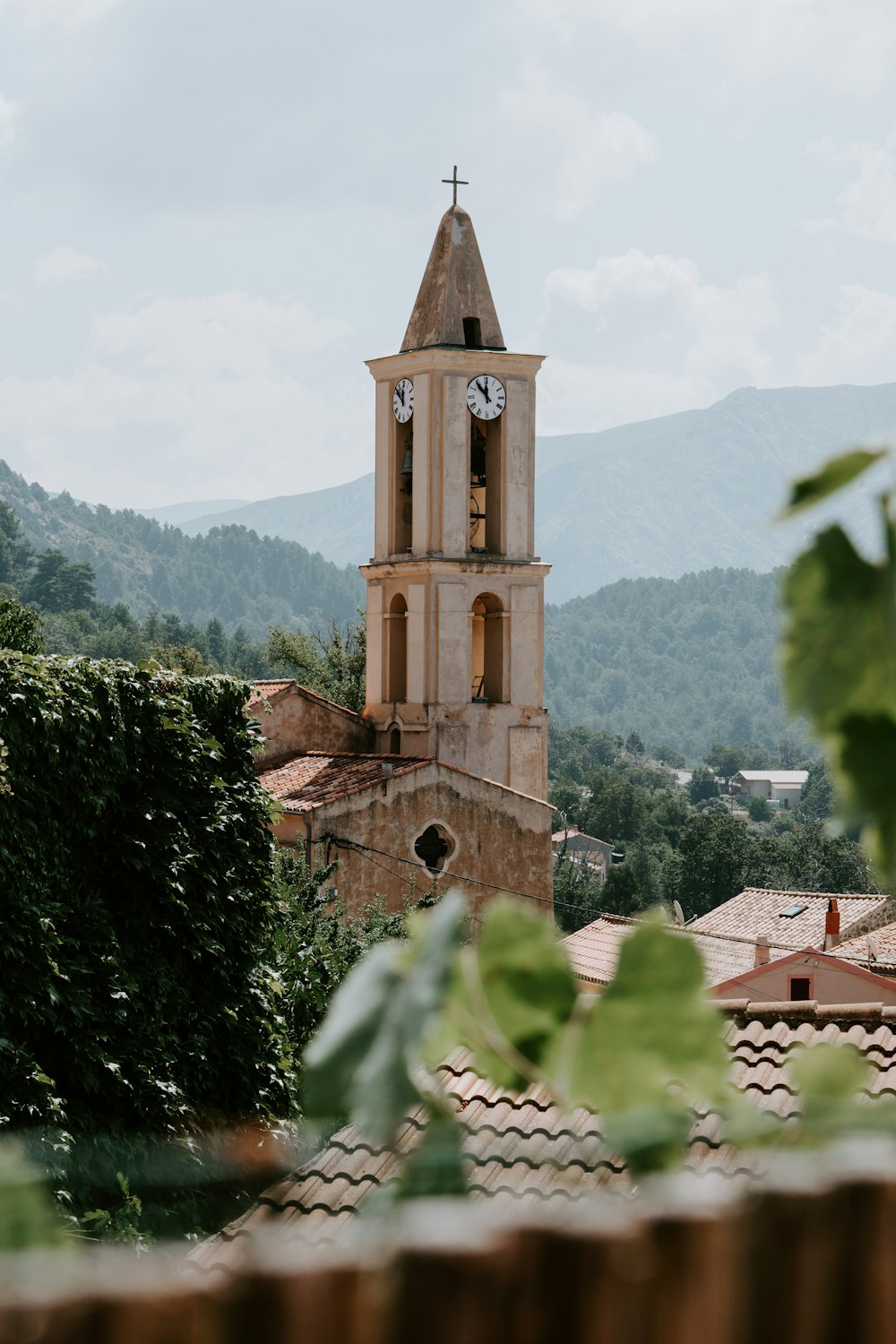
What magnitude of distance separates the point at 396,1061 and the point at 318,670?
108 ft

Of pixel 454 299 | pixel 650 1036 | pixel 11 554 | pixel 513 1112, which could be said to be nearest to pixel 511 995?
pixel 650 1036

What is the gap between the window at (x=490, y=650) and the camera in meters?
22.4

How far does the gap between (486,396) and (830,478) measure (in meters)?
21.9

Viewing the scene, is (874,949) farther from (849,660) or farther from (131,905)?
(849,660)

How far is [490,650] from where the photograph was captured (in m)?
22.7

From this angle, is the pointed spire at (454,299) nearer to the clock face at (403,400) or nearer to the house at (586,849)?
the clock face at (403,400)

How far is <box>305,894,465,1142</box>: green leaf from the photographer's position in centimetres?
→ 56

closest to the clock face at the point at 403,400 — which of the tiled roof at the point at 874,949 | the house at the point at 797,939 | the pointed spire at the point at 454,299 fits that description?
the pointed spire at the point at 454,299

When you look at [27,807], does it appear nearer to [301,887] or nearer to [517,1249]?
[301,887]

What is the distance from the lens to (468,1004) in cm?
63

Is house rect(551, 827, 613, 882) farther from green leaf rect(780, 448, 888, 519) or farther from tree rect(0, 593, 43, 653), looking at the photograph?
green leaf rect(780, 448, 888, 519)

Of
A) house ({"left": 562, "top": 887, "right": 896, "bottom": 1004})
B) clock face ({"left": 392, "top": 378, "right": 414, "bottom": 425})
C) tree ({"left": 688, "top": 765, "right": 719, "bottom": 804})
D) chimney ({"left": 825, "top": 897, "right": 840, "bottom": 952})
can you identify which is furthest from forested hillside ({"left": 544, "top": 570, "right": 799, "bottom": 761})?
chimney ({"left": 825, "top": 897, "right": 840, "bottom": 952})

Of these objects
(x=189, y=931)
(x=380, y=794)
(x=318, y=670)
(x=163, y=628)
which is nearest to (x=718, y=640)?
(x=163, y=628)

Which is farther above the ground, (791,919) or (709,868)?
(791,919)
